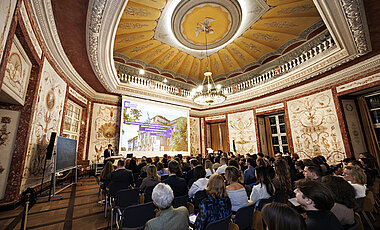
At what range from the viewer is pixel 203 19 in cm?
651

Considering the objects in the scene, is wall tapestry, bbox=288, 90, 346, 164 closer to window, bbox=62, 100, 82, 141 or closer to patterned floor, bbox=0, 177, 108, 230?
patterned floor, bbox=0, 177, 108, 230

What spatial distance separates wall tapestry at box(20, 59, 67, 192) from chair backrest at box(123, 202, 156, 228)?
3267mm

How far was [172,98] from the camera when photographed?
9305 mm

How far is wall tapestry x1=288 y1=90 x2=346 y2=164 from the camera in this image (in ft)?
20.2

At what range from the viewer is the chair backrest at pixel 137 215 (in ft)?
5.95

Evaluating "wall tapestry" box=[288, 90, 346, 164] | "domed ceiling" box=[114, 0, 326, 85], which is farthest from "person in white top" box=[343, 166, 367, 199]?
"domed ceiling" box=[114, 0, 326, 85]

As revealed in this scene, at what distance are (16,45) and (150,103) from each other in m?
5.73

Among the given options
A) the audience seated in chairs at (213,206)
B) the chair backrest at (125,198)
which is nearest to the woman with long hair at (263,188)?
the audience seated in chairs at (213,206)

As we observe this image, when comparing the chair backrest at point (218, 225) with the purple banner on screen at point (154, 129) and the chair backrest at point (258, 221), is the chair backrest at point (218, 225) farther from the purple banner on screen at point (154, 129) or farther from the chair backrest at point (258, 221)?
the purple banner on screen at point (154, 129)

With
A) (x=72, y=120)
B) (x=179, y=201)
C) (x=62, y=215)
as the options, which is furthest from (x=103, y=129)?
(x=179, y=201)

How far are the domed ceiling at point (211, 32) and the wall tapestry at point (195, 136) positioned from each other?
11.7 ft

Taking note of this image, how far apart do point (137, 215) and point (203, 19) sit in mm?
6966

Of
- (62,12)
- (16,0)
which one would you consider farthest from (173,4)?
(16,0)

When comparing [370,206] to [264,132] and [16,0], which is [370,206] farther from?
[264,132]
